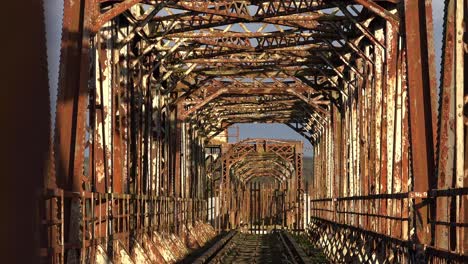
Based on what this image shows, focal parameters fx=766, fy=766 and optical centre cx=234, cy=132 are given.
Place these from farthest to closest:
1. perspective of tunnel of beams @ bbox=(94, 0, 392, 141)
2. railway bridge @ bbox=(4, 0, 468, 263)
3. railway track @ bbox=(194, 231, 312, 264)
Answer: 1. railway track @ bbox=(194, 231, 312, 264)
2. perspective of tunnel of beams @ bbox=(94, 0, 392, 141)
3. railway bridge @ bbox=(4, 0, 468, 263)

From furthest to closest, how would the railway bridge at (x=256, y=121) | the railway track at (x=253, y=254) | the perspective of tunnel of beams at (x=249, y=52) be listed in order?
the railway track at (x=253, y=254)
the perspective of tunnel of beams at (x=249, y=52)
the railway bridge at (x=256, y=121)

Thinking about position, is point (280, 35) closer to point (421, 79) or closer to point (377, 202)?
point (377, 202)

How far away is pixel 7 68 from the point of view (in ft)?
1.99

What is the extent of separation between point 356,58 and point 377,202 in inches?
263

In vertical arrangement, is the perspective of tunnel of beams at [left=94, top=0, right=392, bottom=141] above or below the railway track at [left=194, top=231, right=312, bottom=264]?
above

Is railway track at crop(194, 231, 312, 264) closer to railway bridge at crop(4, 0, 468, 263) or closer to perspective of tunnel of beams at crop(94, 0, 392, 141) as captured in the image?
railway bridge at crop(4, 0, 468, 263)

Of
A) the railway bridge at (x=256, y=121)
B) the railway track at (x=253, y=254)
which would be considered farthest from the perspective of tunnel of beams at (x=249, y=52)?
the railway track at (x=253, y=254)

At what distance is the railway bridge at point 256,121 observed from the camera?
883 cm

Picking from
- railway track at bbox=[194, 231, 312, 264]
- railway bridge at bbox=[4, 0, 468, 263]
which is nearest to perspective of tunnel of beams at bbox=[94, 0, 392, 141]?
railway bridge at bbox=[4, 0, 468, 263]

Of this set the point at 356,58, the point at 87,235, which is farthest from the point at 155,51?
the point at 87,235

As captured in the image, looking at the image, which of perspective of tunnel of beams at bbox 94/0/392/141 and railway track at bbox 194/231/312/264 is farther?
railway track at bbox 194/231/312/264

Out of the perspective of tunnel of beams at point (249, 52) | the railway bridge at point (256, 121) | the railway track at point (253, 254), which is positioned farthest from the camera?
the railway track at point (253, 254)

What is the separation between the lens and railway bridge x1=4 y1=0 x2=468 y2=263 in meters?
8.83

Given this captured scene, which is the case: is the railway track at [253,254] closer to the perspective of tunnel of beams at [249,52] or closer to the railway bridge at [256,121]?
the railway bridge at [256,121]
